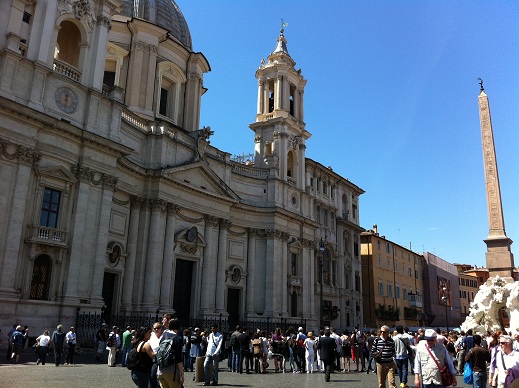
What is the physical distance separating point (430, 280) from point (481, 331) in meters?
41.0

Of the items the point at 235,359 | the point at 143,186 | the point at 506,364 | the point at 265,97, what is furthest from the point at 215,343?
the point at 265,97

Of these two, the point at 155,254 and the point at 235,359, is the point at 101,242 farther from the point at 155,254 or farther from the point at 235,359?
the point at 235,359

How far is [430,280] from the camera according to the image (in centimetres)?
6462

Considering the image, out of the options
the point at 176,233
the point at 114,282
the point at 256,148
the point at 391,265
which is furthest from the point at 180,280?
the point at 391,265

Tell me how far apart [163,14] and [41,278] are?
22651mm

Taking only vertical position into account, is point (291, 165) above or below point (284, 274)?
above

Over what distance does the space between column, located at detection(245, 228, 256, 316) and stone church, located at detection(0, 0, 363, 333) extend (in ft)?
0.33

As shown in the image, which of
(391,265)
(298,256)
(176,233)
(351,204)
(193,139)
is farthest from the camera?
(391,265)

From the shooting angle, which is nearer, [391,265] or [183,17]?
[183,17]

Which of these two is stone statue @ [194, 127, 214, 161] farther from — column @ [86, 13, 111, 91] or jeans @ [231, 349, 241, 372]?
jeans @ [231, 349, 241, 372]

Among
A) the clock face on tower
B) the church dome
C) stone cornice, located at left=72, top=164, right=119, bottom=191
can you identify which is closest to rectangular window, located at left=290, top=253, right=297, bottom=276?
stone cornice, located at left=72, top=164, right=119, bottom=191

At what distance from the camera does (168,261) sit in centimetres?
2750

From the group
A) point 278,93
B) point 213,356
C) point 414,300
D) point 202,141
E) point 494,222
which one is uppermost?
point 278,93

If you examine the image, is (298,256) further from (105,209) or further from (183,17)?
(183,17)
